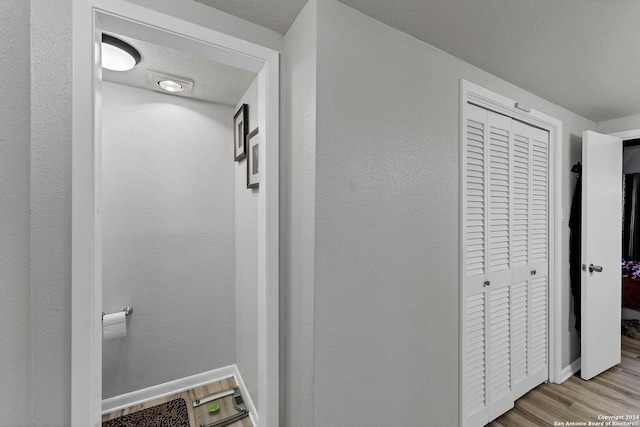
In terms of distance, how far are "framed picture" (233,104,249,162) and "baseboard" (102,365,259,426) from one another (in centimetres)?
182

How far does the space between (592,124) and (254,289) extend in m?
3.55

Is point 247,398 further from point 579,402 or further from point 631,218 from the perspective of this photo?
point 631,218

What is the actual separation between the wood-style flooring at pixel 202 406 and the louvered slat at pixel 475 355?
1454mm

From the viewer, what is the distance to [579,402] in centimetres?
203

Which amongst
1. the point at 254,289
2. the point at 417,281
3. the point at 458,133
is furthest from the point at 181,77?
the point at 417,281

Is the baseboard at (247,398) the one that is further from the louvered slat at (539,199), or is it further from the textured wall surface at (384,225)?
the louvered slat at (539,199)

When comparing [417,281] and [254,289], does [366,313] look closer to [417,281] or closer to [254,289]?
[417,281]

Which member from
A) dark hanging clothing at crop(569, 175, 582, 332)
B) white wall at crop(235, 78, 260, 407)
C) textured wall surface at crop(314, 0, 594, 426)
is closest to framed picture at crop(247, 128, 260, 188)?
white wall at crop(235, 78, 260, 407)

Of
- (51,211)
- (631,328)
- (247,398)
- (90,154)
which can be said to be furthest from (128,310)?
(631,328)

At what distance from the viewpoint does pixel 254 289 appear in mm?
1938

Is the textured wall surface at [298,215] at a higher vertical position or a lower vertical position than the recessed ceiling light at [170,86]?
lower

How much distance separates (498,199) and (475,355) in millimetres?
1028

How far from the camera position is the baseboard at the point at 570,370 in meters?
2.31

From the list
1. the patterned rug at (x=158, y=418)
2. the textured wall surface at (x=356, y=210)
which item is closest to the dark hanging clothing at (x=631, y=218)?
the textured wall surface at (x=356, y=210)
